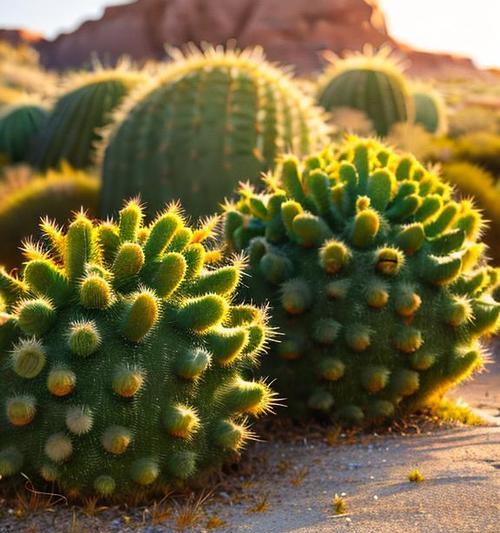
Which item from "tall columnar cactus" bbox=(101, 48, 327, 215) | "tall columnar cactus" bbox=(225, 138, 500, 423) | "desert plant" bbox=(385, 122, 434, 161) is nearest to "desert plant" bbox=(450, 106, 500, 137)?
"desert plant" bbox=(385, 122, 434, 161)

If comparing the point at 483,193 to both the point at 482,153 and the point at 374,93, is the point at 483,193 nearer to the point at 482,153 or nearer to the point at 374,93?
the point at 482,153

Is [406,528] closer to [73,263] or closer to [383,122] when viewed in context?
[73,263]

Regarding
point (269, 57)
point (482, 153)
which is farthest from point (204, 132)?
point (269, 57)

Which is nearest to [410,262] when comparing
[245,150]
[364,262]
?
[364,262]

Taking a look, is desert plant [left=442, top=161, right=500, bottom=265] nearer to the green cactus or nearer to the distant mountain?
the green cactus

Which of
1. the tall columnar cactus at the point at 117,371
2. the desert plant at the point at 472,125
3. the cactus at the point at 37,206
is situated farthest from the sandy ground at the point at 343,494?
the desert plant at the point at 472,125

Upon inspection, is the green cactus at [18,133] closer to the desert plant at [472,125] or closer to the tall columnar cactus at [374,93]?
the tall columnar cactus at [374,93]
